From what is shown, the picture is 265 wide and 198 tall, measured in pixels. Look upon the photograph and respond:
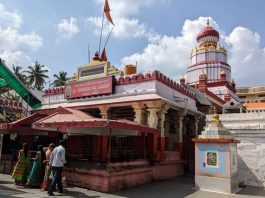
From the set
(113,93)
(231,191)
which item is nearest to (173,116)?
(113,93)

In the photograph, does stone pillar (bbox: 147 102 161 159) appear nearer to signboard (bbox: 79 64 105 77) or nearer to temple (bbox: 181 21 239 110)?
signboard (bbox: 79 64 105 77)

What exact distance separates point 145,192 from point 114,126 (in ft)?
8.77

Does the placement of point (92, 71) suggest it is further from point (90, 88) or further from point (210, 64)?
point (210, 64)

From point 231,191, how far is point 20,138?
32.6 ft

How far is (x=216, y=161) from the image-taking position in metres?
11.0

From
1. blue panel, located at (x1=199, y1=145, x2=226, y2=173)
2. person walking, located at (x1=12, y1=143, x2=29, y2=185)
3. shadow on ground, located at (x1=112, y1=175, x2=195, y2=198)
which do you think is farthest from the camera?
blue panel, located at (x1=199, y1=145, x2=226, y2=173)

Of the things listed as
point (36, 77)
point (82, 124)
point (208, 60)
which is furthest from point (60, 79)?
point (82, 124)

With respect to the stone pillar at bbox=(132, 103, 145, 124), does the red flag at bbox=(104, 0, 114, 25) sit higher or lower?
higher

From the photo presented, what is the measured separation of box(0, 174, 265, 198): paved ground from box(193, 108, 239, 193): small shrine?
0.45 m

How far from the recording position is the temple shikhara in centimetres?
1041

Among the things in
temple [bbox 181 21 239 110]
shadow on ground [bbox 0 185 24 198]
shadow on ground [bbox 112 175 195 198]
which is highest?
temple [bbox 181 21 239 110]

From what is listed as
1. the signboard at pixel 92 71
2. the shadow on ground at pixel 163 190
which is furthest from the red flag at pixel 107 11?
the shadow on ground at pixel 163 190

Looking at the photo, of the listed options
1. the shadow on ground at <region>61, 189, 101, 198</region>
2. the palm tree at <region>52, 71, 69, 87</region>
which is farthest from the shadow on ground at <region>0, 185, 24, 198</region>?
the palm tree at <region>52, 71, 69, 87</region>

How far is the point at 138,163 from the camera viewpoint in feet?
39.3
